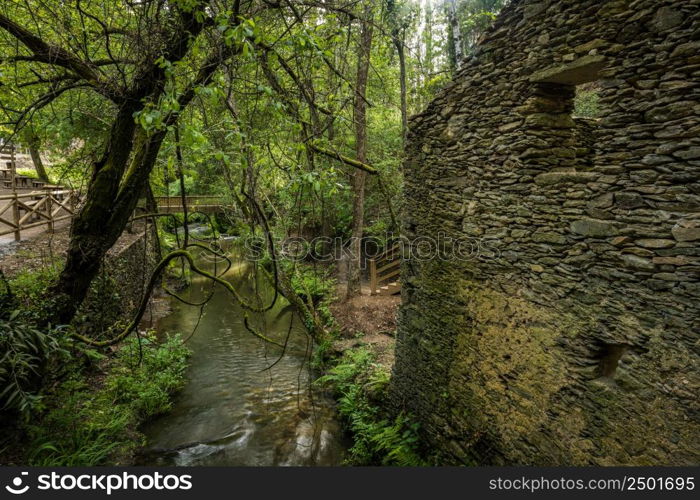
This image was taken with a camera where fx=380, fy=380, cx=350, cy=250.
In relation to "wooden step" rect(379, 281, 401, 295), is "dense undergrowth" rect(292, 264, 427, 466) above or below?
below

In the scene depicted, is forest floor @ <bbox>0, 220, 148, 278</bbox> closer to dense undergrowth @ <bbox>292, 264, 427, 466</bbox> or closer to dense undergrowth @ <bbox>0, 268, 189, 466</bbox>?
dense undergrowth @ <bbox>0, 268, 189, 466</bbox>

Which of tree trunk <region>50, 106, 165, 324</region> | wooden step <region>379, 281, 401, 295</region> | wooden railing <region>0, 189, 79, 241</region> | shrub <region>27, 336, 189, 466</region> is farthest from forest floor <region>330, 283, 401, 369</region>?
wooden railing <region>0, 189, 79, 241</region>

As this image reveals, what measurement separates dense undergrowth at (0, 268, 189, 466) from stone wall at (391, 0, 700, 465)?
12.8 feet

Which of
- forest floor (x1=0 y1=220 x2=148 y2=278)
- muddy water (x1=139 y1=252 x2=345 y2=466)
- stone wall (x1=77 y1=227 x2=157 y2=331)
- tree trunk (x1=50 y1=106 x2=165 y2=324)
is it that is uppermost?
tree trunk (x1=50 y1=106 x2=165 y2=324)

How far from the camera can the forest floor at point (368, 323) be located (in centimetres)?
857

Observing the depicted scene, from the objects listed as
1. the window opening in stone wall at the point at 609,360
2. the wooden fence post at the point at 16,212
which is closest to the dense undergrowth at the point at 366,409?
the window opening in stone wall at the point at 609,360

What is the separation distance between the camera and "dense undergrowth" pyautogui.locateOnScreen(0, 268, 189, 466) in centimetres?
398

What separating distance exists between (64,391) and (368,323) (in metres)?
6.21

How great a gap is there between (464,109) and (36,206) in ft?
38.4

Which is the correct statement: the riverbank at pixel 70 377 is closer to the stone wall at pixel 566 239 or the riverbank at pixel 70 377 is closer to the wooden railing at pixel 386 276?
the stone wall at pixel 566 239

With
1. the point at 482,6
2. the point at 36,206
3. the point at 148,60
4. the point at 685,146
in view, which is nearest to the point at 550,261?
the point at 685,146

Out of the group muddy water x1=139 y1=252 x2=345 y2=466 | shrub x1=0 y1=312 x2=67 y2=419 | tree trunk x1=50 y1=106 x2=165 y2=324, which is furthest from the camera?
muddy water x1=139 y1=252 x2=345 y2=466

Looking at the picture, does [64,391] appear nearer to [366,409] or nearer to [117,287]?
[117,287]

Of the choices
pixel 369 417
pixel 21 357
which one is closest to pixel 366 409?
pixel 369 417
